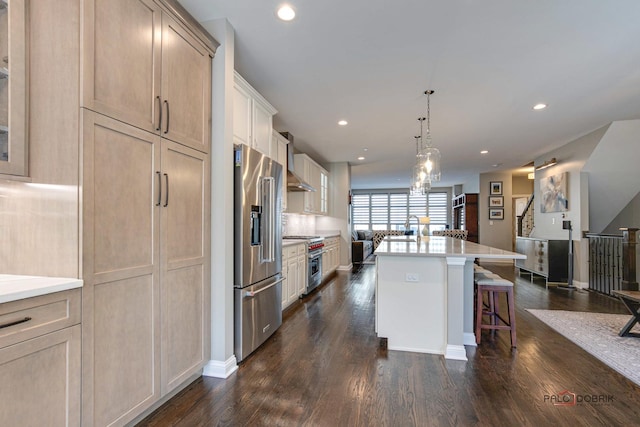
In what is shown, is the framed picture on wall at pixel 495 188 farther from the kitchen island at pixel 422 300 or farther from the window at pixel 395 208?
the kitchen island at pixel 422 300

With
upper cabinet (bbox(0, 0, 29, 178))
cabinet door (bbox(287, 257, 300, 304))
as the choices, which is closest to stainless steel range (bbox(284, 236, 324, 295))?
cabinet door (bbox(287, 257, 300, 304))

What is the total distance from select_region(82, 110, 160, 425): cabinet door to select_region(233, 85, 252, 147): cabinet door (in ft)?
3.44

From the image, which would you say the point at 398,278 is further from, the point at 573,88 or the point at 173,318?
the point at 573,88

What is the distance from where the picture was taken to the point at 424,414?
1812 mm

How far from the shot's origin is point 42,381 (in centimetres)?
121

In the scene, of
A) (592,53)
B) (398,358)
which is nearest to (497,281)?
(398,358)

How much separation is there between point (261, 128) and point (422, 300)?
239 cm

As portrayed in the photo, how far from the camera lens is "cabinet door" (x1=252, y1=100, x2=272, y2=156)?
3.09 meters

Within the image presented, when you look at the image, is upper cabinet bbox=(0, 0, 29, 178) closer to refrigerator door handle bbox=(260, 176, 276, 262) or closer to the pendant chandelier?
refrigerator door handle bbox=(260, 176, 276, 262)

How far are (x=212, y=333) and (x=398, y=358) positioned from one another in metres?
1.57

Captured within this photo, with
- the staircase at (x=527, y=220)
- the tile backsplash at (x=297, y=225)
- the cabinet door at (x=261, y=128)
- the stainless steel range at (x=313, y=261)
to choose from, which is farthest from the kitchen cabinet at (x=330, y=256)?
the staircase at (x=527, y=220)

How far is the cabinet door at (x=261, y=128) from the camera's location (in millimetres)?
3094

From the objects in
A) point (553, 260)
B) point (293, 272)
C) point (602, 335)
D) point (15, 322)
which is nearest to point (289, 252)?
point (293, 272)

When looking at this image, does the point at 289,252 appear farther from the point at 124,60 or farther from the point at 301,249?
the point at 124,60
